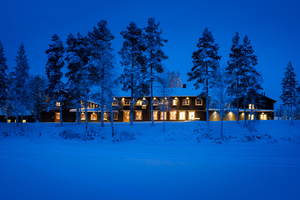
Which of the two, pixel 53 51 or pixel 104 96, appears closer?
pixel 104 96

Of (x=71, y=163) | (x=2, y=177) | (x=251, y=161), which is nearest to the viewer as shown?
Result: (x=2, y=177)

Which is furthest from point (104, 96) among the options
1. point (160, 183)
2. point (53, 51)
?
point (160, 183)

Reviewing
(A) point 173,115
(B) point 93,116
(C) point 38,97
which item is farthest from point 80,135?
(C) point 38,97

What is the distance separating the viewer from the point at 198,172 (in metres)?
8.29

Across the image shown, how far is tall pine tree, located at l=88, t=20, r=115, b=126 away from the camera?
2577 centimetres

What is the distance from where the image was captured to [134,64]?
30.1 meters

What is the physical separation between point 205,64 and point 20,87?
28441 millimetres

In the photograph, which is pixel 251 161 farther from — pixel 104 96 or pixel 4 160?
pixel 104 96

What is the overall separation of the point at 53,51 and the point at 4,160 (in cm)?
2588

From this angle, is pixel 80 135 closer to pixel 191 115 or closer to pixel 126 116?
pixel 126 116

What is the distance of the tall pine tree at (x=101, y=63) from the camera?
25.8 meters

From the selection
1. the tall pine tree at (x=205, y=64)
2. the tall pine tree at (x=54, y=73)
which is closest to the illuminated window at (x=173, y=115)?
the tall pine tree at (x=205, y=64)

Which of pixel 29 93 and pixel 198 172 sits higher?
pixel 29 93

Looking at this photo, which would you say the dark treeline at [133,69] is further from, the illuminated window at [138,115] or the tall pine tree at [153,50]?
the illuminated window at [138,115]
